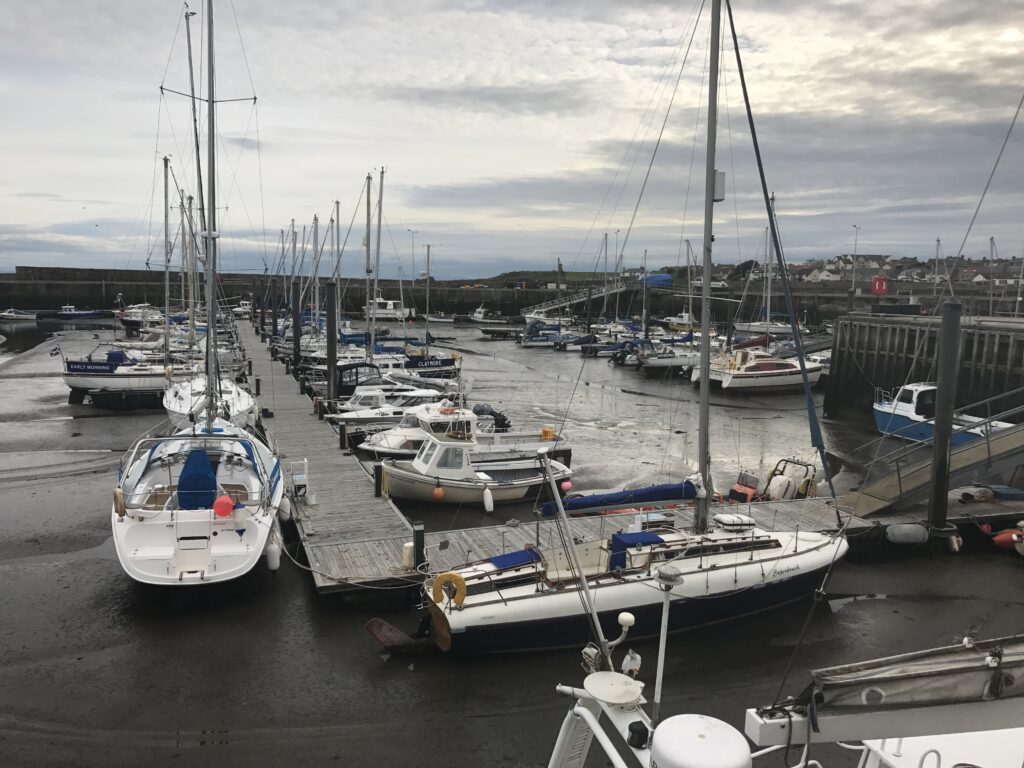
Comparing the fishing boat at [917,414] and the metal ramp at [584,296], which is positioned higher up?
the metal ramp at [584,296]

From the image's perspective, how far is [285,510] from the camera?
1566 cm

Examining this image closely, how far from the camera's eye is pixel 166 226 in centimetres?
4125

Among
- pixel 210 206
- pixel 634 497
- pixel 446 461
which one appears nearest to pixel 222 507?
pixel 446 461

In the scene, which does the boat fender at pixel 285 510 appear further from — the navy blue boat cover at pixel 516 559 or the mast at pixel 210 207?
the navy blue boat cover at pixel 516 559

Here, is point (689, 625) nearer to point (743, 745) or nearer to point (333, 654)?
point (333, 654)

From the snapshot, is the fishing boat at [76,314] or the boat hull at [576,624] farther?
the fishing boat at [76,314]

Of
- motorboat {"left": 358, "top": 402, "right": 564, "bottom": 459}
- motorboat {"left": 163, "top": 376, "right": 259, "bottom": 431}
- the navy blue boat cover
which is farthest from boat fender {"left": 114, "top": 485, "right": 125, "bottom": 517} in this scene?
motorboat {"left": 358, "top": 402, "right": 564, "bottom": 459}

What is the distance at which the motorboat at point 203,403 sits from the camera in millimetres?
23188

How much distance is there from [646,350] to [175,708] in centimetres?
4807

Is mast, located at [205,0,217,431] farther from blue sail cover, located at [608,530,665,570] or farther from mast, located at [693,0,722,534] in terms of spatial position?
mast, located at [693,0,722,534]

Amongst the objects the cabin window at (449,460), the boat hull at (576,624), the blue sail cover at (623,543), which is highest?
the blue sail cover at (623,543)

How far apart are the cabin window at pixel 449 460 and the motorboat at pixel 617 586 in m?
6.90

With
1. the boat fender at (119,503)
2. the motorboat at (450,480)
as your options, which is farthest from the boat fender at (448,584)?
the motorboat at (450,480)

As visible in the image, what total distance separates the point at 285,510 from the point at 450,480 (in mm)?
4644
